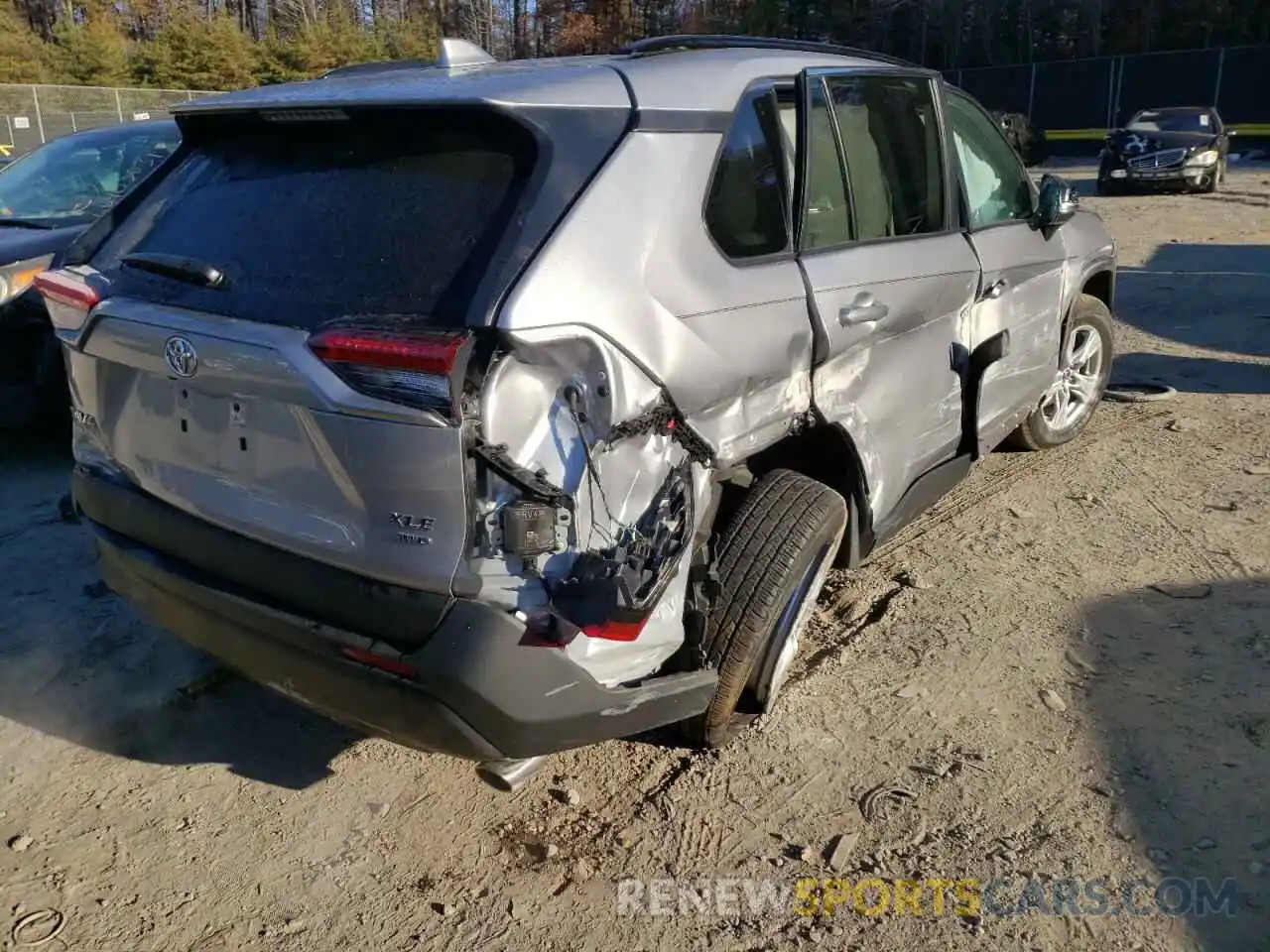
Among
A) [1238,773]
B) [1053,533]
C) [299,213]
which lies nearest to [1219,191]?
[1053,533]

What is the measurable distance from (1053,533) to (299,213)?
337 centimetres

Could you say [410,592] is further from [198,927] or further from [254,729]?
[254,729]

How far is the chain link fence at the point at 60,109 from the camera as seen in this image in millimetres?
25562

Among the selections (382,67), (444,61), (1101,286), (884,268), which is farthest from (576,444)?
(1101,286)

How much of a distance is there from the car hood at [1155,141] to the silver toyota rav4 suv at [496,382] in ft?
57.3

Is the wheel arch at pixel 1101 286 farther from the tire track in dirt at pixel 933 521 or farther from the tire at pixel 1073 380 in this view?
the tire track in dirt at pixel 933 521

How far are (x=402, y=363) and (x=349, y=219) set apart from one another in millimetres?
571

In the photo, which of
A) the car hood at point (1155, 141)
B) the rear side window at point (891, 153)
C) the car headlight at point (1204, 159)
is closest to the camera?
the rear side window at point (891, 153)

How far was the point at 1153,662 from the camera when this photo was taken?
3.41 meters

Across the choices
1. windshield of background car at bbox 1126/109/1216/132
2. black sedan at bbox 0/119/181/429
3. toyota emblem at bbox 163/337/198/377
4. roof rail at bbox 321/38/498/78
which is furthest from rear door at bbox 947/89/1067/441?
windshield of background car at bbox 1126/109/1216/132

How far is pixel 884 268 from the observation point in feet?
10.7

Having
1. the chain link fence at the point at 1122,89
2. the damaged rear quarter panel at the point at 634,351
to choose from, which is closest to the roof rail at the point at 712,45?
the damaged rear quarter panel at the point at 634,351

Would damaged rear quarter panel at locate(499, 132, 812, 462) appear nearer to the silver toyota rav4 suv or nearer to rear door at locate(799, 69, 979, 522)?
the silver toyota rav4 suv

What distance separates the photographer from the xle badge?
7.08ft
